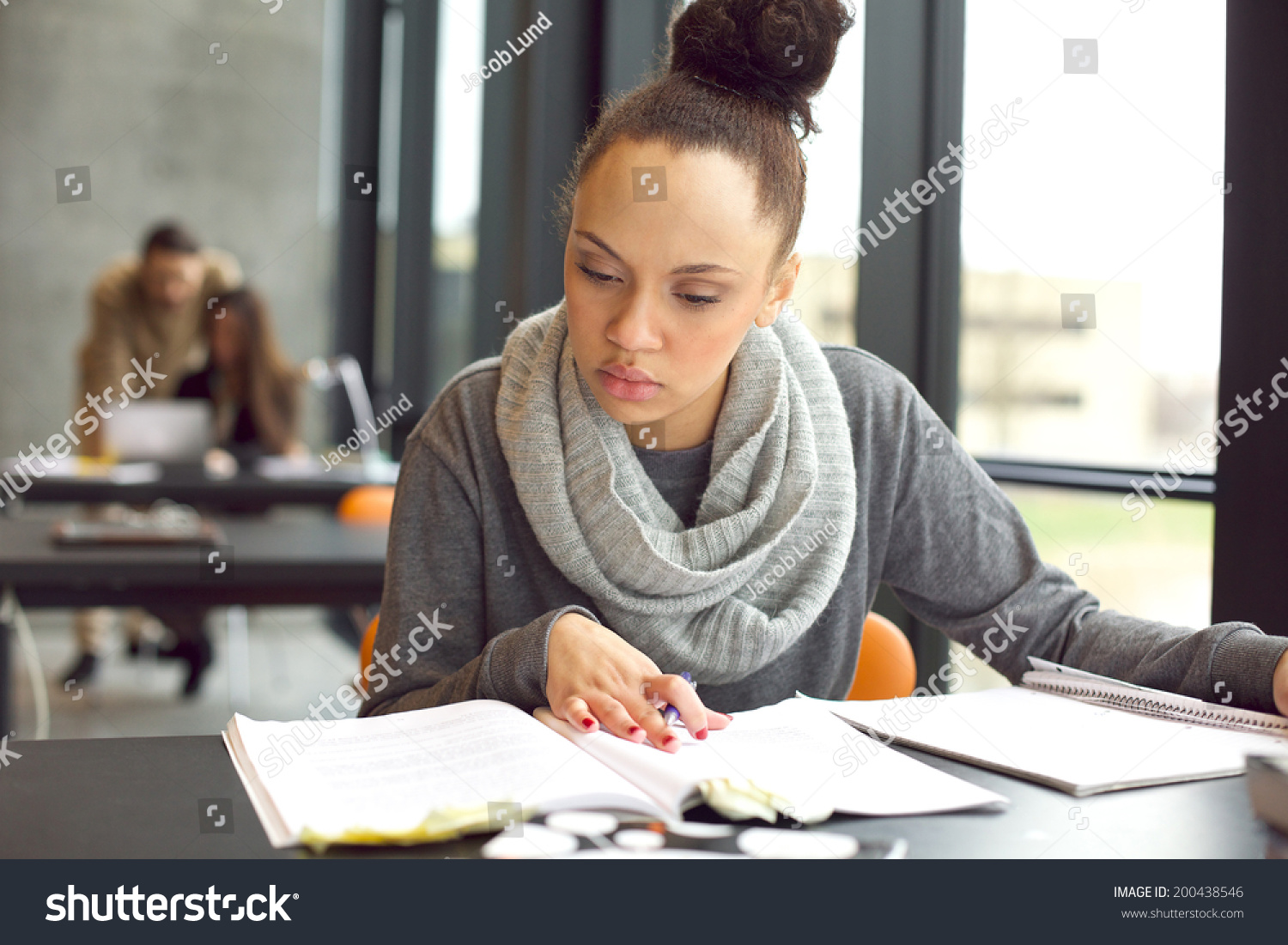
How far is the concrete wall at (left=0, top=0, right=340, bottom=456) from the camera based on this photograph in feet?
16.8

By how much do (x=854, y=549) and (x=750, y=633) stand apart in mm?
241

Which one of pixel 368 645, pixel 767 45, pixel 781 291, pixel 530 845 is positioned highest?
pixel 767 45

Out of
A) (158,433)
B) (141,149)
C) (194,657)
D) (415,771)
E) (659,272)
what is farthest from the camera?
(141,149)

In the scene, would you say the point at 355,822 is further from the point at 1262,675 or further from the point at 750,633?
the point at 1262,675

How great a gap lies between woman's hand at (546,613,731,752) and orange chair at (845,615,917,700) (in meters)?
0.57

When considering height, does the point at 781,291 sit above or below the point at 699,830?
above

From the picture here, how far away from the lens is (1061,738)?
91 centimetres

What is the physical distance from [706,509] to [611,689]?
1.16ft

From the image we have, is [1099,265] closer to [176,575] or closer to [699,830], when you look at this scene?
[699,830]

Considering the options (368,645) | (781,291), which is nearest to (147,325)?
(368,645)

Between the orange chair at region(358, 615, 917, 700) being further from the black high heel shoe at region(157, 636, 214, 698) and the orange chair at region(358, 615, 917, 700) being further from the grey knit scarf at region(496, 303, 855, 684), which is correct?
the black high heel shoe at region(157, 636, 214, 698)

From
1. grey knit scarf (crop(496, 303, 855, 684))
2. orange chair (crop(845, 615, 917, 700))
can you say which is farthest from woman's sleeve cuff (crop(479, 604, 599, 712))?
orange chair (crop(845, 615, 917, 700))

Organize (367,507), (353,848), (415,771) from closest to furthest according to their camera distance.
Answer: (353,848), (415,771), (367,507)

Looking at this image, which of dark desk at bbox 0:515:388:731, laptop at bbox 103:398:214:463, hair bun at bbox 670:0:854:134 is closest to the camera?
hair bun at bbox 670:0:854:134
